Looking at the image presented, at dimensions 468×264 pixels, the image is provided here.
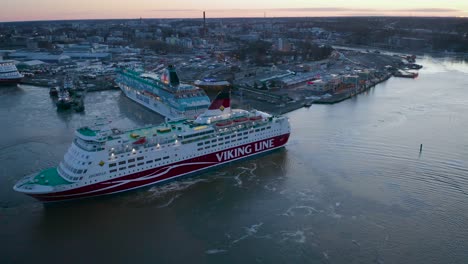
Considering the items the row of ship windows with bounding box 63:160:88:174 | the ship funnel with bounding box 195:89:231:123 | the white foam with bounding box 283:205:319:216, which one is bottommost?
the white foam with bounding box 283:205:319:216

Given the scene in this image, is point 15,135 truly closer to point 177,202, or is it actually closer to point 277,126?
point 177,202

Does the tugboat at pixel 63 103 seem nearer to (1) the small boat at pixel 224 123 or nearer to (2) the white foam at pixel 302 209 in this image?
(1) the small boat at pixel 224 123

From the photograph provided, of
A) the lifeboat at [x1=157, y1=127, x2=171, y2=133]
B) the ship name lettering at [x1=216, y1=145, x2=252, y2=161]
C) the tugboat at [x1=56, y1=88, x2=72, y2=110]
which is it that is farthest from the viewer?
the tugboat at [x1=56, y1=88, x2=72, y2=110]

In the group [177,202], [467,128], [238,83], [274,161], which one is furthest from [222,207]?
[238,83]

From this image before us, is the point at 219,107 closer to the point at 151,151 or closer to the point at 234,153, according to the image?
the point at 234,153

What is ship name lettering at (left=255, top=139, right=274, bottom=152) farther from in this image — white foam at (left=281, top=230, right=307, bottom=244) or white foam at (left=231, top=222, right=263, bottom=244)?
white foam at (left=281, top=230, right=307, bottom=244)

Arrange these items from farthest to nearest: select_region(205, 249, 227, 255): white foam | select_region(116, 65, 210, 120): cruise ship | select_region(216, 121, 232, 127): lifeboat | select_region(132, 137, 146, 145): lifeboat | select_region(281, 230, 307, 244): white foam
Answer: select_region(116, 65, 210, 120): cruise ship, select_region(216, 121, 232, 127): lifeboat, select_region(132, 137, 146, 145): lifeboat, select_region(281, 230, 307, 244): white foam, select_region(205, 249, 227, 255): white foam

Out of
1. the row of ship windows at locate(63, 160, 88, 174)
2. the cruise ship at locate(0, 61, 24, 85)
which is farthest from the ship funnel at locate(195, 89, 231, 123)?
the cruise ship at locate(0, 61, 24, 85)

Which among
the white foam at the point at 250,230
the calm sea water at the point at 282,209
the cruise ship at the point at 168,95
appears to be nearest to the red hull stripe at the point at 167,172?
the calm sea water at the point at 282,209

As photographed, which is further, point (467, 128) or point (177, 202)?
point (467, 128)
